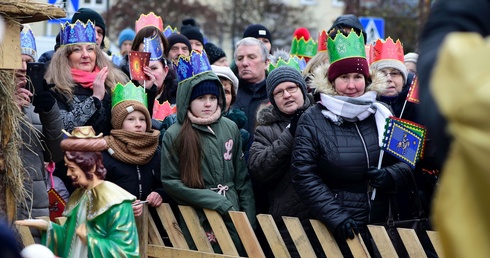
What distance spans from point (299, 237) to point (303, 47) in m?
4.72

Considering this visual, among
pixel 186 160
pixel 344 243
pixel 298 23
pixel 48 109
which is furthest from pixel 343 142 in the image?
pixel 298 23

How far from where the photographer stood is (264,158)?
6750 millimetres

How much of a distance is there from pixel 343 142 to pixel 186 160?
1.23m

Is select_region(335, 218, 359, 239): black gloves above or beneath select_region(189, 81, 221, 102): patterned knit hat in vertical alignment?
beneath

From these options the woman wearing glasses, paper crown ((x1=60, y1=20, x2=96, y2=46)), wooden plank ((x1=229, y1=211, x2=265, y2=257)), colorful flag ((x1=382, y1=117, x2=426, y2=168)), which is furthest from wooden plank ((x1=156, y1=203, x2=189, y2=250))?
paper crown ((x1=60, y1=20, x2=96, y2=46))

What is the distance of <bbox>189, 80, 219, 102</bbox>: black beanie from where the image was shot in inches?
281

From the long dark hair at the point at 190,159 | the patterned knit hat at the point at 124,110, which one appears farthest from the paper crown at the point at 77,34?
the long dark hair at the point at 190,159

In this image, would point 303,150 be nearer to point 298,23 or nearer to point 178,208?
point 178,208

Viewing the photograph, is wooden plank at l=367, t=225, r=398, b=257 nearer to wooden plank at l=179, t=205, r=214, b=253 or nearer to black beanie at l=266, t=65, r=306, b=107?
wooden plank at l=179, t=205, r=214, b=253

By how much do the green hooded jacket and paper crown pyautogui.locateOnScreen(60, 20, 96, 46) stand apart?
1.25m

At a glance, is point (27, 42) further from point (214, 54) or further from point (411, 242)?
point (411, 242)

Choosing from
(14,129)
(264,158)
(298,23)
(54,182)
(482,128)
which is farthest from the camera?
(298,23)

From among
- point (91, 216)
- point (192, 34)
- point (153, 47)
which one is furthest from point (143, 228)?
point (192, 34)

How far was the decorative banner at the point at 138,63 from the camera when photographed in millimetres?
8023
